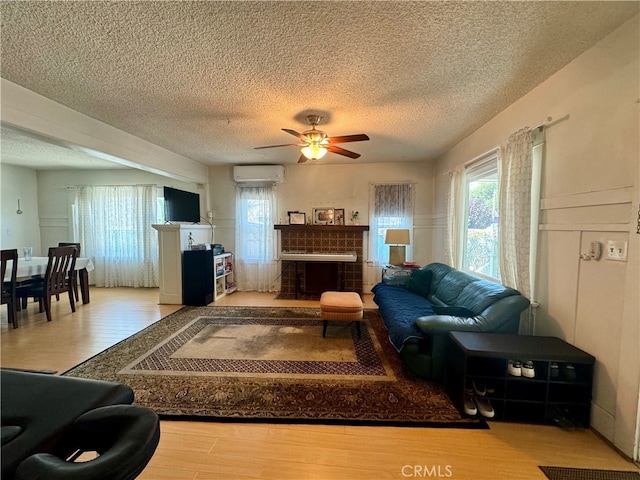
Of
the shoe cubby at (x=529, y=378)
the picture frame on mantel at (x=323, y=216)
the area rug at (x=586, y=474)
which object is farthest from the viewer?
the picture frame on mantel at (x=323, y=216)

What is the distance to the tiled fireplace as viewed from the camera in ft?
17.2

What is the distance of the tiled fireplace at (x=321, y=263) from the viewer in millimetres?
5250

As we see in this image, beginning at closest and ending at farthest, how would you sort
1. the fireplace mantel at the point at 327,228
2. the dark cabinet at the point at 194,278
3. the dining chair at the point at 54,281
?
1. the dining chair at the point at 54,281
2. the dark cabinet at the point at 194,278
3. the fireplace mantel at the point at 327,228

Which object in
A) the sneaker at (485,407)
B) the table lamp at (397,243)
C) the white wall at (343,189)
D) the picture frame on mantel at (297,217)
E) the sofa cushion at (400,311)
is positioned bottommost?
the sneaker at (485,407)

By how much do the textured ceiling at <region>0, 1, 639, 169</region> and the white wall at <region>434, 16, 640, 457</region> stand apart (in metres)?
0.22

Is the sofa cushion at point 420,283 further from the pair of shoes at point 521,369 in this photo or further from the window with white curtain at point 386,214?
the pair of shoes at point 521,369

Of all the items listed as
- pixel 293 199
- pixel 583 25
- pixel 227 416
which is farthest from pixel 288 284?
pixel 583 25

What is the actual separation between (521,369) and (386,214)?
12.1 ft

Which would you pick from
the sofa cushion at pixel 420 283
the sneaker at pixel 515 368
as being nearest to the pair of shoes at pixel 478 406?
the sneaker at pixel 515 368

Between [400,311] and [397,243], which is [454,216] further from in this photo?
[400,311]

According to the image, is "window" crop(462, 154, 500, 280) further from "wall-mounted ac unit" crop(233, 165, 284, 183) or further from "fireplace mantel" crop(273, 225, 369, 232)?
"wall-mounted ac unit" crop(233, 165, 284, 183)

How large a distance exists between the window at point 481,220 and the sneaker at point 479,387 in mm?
1505

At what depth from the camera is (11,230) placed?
558 cm

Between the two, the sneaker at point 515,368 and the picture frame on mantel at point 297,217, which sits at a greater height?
the picture frame on mantel at point 297,217
